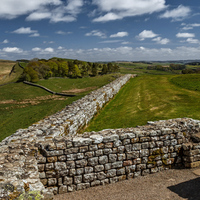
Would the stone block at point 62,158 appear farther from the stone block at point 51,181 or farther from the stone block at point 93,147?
the stone block at point 93,147

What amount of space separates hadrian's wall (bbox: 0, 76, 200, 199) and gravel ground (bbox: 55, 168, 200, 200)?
10.5 inches

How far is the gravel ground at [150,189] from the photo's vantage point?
6.03m

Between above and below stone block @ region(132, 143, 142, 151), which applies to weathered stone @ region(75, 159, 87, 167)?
below

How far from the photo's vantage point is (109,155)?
690 cm

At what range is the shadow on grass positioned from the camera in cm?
586

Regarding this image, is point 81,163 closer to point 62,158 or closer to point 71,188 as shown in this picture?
point 62,158

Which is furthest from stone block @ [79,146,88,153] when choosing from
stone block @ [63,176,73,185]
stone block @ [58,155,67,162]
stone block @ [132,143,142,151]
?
stone block @ [132,143,142,151]

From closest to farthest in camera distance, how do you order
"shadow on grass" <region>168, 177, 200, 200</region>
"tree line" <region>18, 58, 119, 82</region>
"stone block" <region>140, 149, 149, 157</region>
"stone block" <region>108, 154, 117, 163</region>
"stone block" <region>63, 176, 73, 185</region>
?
"shadow on grass" <region>168, 177, 200, 200</region> < "stone block" <region>63, 176, 73, 185</region> < "stone block" <region>108, 154, 117, 163</region> < "stone block" <region>140, 149, 149, 157</region> < "tree line" <region>18, 58, 119, 82</region>

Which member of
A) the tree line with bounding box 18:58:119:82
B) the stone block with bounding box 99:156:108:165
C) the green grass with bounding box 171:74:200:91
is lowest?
the stone block with bounding box 99:156:108:165

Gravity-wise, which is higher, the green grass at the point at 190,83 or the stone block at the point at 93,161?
the green grass at the point at 190,83

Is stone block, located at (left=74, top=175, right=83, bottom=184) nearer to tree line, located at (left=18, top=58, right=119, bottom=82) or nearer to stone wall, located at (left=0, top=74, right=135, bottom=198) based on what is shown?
stone wall, located at (left=0, top=74, right=135, bottom=198)

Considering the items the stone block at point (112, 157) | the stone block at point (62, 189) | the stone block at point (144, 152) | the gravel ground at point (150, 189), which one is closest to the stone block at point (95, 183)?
the gravel ground at point (150, 189)

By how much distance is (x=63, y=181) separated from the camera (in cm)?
647

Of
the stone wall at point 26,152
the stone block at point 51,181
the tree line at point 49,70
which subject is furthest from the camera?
the tree line at point 49,70
